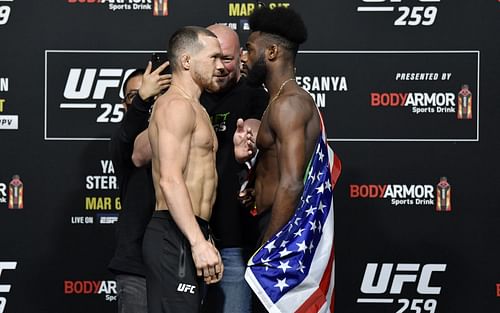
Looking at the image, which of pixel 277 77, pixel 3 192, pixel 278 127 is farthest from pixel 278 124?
pixel 3 192

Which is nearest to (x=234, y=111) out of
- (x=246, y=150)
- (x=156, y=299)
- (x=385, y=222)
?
(x=246, y=150)

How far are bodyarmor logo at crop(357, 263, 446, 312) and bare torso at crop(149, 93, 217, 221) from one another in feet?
5.17

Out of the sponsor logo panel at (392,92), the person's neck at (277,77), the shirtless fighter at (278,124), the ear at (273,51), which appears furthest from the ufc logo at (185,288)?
the sponsor logo panel at (392,92)

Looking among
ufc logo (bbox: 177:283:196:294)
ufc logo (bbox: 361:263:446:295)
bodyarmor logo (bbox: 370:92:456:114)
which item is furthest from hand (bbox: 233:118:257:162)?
ufc logo (bbox: 361:263:446:295)

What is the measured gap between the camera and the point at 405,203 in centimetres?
481

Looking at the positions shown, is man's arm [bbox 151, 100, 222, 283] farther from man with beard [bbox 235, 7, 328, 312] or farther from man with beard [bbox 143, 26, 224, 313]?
man with beard [bbox 235, 7, 328, 312]

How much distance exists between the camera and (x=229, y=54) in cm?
393

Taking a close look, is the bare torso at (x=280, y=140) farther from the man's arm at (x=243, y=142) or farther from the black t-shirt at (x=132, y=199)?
the black t-shirt at (x=132, y=199)

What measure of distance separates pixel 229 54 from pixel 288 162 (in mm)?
652

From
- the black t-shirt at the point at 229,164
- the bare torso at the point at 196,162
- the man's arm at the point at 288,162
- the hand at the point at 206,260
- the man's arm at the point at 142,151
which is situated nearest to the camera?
the hand at the point at 206,260

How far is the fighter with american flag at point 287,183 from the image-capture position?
11.6 ft

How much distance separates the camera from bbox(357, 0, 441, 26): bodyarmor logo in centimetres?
480

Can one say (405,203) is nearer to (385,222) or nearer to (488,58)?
(385,222)

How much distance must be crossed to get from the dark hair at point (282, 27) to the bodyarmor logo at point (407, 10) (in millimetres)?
1106
